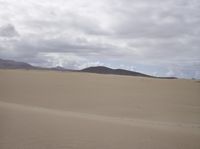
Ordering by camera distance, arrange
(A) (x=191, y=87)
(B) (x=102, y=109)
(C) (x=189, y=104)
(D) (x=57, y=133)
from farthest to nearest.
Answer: (A) (x=191, y=87), (C) (x=189, y=104), (B) (x=102, y=109), (D) (x=57, y=133)

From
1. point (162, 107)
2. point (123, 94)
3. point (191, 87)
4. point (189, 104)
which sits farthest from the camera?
point (191, 87)

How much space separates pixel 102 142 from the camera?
8.02m

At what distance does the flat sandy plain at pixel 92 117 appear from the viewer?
26.3 feet

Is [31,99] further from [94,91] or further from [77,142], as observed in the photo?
[77,142]

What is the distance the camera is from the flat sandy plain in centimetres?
803

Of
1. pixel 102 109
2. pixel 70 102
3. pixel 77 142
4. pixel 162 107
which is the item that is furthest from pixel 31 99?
pixel 77 142

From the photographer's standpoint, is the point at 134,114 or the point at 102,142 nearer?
the point at 102,142

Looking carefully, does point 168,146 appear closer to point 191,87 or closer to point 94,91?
point 94,91

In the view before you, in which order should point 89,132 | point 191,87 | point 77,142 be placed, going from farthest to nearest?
point 191,87 < point 89,132 < point 77,142

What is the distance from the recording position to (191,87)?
34.7m

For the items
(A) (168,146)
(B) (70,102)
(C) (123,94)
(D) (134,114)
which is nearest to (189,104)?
(C) (123,94)

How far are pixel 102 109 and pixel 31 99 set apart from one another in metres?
6.30

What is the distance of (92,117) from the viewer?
13414mm

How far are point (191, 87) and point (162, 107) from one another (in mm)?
14950
